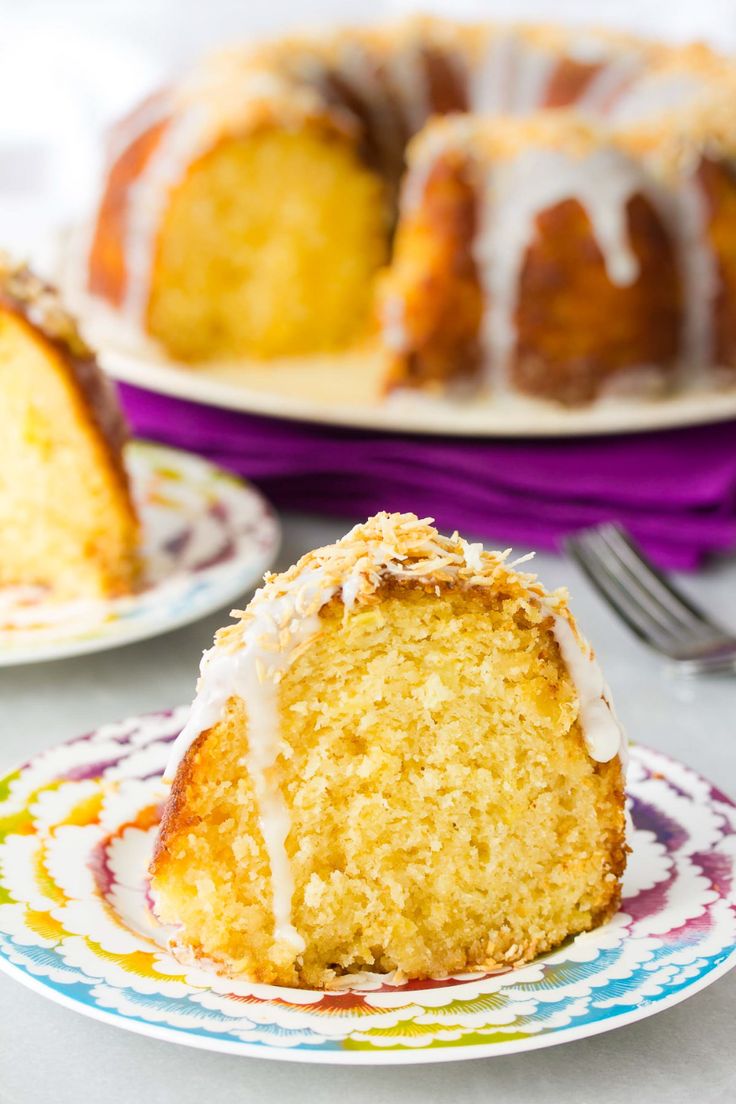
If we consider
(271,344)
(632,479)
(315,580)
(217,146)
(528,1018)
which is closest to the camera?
(528,1018)

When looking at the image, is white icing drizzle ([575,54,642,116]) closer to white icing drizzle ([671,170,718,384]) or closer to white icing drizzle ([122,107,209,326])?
white icing drizzle ([671,170,718,384])

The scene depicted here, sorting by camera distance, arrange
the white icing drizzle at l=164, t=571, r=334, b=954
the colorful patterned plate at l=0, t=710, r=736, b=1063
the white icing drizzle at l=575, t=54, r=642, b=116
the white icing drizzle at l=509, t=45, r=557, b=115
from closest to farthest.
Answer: the colorful patterned plate at l=0, t=710, r=736, b=1063
the white icing drizzle at l=164, t=571, r=334, b=954
the white icing drizzle at l=575, t=54, r=642, b=116
the white icing drizzle at l=509, t=45, r=557, b=115

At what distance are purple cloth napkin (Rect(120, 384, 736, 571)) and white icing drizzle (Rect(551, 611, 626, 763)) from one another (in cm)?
124

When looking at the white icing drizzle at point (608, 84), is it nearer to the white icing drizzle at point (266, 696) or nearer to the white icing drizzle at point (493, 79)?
the white icing drizzle at point (493, 79)

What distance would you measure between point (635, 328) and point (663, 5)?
3.04 meters

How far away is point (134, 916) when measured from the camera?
1.43 m

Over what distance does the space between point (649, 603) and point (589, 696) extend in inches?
37.3

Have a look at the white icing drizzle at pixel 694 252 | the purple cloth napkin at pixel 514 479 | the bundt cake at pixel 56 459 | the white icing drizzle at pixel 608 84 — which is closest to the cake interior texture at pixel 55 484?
the bundt cake at pixel 56 459

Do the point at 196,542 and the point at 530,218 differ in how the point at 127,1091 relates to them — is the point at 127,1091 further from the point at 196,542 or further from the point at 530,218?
the point at 530,218

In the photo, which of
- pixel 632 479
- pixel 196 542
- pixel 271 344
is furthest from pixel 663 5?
pixel 196 542

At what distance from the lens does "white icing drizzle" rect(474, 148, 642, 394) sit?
291 centimetres

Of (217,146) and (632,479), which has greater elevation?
(217,146)

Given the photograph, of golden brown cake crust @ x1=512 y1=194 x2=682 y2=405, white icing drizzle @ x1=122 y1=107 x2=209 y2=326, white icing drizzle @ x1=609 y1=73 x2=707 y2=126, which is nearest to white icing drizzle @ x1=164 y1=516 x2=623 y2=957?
golden brown cake crust @ x1=512 y1=194 x2=682 y2=405

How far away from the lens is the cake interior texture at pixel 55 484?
7.67ft
